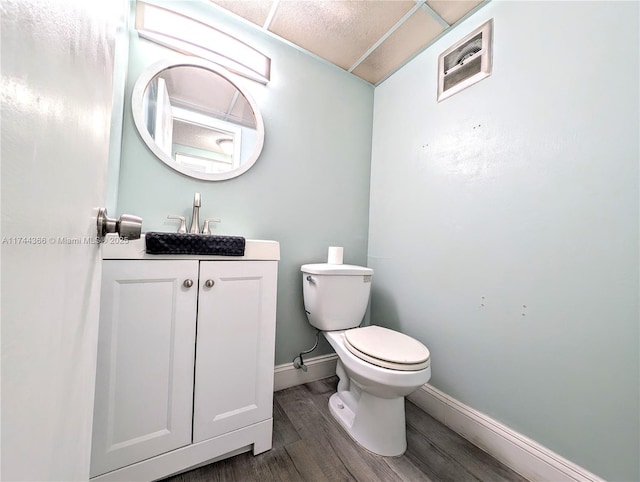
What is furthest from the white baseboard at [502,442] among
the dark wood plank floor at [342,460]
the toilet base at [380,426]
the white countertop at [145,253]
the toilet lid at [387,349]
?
the white countertop at [145,253]

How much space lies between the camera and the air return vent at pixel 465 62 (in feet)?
3.84

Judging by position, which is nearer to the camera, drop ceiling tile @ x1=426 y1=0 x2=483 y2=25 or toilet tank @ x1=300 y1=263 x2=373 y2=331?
drop ceiling tile @ x1=426 y1=0 x2=483 y2=25

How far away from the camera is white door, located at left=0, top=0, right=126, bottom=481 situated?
0.12 m

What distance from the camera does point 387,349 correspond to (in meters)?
1.00

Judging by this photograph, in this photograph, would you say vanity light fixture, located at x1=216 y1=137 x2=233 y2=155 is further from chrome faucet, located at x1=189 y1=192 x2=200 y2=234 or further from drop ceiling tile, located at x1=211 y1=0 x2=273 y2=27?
drop ceiling tile, located at x1=211 y1=0 x2=273 y2=27

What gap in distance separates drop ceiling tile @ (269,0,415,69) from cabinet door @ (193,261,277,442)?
4.28 feet

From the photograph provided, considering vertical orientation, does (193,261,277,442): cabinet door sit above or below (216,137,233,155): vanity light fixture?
below

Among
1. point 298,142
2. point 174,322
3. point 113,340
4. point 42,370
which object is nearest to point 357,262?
point 298,142

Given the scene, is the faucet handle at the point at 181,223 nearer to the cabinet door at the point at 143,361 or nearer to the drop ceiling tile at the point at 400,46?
the cabinet door at the point at 143,361

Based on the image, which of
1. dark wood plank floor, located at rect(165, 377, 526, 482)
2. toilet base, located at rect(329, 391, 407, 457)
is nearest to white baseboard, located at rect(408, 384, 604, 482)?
dark wood plank floor, located at rect(165, 377, 526, 482)

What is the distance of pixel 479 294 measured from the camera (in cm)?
113

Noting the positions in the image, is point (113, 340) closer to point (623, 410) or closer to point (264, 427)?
point (264, 427)

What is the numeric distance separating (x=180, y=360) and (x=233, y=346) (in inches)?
7.0

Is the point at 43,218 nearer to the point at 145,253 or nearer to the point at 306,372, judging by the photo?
the point at 145,253
